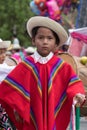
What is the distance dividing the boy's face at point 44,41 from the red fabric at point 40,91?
0.10 m

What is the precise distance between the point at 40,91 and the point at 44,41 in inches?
17.7

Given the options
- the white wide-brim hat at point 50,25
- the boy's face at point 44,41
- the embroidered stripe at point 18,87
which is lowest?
the embroidered stripe at point 18,87

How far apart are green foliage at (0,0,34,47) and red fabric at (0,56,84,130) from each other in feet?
106

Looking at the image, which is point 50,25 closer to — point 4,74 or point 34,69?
point 34,69

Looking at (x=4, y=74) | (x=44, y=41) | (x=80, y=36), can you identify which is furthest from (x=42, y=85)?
(x=80, y=36)

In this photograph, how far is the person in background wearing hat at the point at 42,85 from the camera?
5.22 meters

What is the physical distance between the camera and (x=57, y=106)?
17.5 feet

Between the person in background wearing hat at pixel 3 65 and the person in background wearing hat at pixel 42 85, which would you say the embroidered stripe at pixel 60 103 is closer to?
the person in background wearing hat at pixel 42 85

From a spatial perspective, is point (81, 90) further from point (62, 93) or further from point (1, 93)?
point (1, 93)

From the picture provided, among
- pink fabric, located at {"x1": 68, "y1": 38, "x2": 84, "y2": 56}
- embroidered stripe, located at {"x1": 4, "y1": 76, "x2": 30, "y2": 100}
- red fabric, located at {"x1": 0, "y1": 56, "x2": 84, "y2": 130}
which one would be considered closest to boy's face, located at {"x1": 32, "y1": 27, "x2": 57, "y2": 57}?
red fabric, located at {"x1": 0, "y1": 56, "x2": 84, "y2": 130}

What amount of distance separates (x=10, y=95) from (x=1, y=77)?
89 cm

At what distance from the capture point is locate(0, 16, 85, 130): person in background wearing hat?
5223 mm

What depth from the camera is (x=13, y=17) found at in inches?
1549

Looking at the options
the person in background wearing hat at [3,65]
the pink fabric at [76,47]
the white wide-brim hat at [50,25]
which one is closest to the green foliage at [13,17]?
the pink fabric at [76,47]
